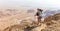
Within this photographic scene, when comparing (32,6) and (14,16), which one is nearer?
(14,16)

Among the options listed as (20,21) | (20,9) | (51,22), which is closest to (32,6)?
(20,9)

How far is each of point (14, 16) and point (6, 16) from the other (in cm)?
16

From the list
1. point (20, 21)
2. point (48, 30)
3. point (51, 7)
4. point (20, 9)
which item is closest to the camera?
point (48, 30)

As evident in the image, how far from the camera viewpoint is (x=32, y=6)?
370cm

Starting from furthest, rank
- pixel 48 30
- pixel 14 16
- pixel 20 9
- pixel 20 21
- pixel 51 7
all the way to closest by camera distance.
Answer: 1. pixel 51 7
2. pixel 20 9
3. pixel 14 16
4. pixel 20 21
5. pixel 48 30

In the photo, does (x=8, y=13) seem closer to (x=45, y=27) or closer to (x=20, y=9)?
(x=20, y=9)

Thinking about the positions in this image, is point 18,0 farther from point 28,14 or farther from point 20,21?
point 20,21

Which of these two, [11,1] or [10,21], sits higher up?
[11,1]

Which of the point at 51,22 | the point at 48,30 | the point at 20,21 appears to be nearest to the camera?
the point at 48,30

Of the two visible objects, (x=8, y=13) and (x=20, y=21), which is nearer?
(x=20, y=21)

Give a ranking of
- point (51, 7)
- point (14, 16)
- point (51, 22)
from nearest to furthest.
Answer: point (51, 22) < point (14, 16) < point (51, 7)

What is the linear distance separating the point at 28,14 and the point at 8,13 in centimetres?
42

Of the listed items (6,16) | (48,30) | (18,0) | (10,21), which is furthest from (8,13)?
(48,30)

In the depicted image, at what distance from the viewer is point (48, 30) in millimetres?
2152
